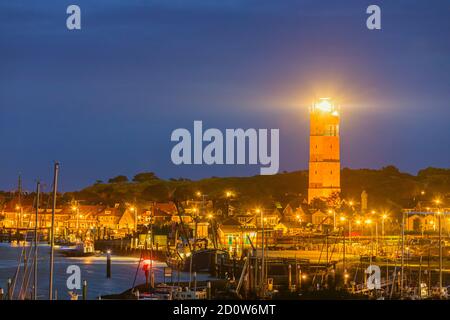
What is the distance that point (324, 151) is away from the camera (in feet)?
207

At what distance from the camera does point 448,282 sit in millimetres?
26078

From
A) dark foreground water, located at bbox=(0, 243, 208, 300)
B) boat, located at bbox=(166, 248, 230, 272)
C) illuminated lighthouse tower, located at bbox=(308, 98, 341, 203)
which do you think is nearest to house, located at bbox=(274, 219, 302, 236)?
illuminated lighthouse tower, located at bbox=(308, 98, 341, 203)

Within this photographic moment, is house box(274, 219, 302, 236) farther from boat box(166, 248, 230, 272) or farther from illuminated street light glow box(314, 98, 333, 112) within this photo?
boat box(166, 248, 230, 272)

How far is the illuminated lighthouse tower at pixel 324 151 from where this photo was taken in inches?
2429

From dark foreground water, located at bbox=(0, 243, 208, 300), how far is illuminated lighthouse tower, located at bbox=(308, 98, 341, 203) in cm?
2158

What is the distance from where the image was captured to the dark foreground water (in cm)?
2534

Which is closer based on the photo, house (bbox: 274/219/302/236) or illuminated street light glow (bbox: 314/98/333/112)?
house (bbox: 274/219/302/236)

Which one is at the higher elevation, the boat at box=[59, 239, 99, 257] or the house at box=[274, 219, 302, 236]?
the house at box=[274, 219, 302, 236]

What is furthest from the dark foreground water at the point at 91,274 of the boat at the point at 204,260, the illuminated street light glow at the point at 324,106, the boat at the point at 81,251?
the illuminated street light glow at the point at 324,106

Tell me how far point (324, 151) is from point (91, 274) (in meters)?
33.6

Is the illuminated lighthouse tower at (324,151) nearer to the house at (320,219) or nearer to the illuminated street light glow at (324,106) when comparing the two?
the illuminated street light glow at (324,106)

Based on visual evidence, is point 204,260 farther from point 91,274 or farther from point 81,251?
point 81,251
